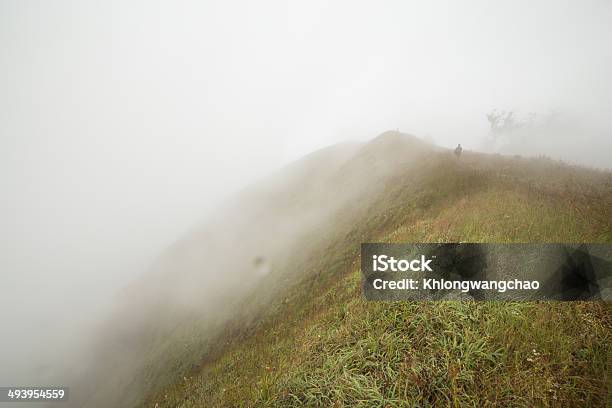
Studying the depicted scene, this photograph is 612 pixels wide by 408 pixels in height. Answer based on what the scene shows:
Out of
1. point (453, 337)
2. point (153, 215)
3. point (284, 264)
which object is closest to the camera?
point (453, 337)

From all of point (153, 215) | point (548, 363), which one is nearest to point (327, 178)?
point (548, 363)

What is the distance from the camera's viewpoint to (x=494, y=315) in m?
4.79

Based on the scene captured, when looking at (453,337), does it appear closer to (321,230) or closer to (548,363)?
(548,363)

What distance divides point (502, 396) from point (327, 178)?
32000 millimetres

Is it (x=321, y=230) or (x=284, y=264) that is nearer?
(x=284, y=264)

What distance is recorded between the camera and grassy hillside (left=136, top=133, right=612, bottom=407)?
3.91 metres

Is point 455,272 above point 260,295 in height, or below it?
above

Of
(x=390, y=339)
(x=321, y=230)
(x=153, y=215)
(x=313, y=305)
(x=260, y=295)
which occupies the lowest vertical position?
(x=153, y=215)

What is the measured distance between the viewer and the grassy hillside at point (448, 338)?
3912 mm

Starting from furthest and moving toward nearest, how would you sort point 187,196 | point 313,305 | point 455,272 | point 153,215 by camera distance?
point 187,196
point 153,215
point 313,305
point 455,272

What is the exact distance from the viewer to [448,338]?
15.3 ft

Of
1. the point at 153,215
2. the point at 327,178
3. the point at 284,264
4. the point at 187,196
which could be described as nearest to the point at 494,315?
the point at 284,264

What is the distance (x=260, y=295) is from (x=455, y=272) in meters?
13.9

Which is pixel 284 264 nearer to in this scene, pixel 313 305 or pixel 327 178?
pixel 313 305
